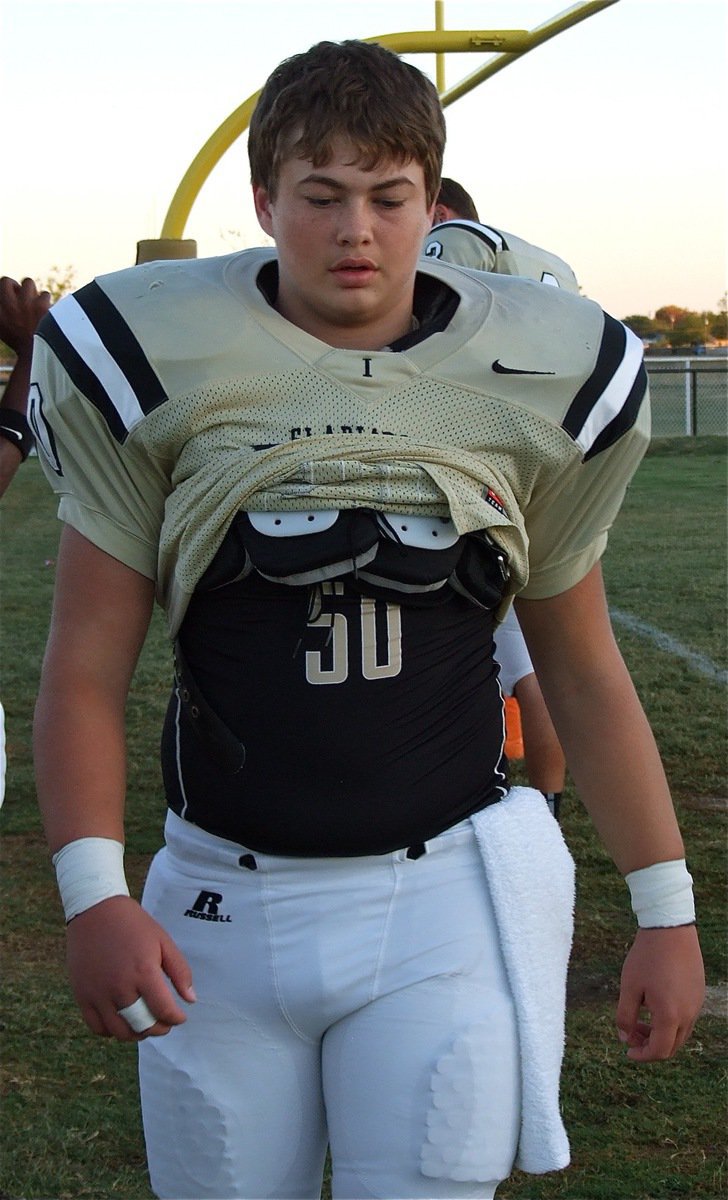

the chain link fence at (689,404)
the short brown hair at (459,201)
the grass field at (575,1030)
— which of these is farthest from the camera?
the chain link fence at (689,404)

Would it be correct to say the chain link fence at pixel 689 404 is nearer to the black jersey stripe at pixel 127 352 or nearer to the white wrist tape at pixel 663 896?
the white wrist tape at pixel 663 896

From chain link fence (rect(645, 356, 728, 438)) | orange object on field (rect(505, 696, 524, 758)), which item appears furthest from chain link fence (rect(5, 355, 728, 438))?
orange object on field (rect(505, 696, 524, 758))

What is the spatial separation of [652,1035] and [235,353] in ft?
3.42

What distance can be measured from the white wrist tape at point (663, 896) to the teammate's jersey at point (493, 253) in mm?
2838

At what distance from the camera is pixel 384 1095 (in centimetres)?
187

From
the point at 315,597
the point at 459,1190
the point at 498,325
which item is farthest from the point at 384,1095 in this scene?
the point at 498,325

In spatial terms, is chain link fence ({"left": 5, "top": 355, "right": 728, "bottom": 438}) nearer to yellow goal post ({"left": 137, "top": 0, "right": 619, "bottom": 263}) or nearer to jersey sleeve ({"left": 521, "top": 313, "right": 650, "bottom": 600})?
yellow goal post ({"left": 137, "top": 0, "right": 619, "bottom": 263})

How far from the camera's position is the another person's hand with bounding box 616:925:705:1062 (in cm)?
201

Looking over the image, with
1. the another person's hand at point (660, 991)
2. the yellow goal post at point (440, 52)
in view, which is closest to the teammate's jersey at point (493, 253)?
the another person's hand at point (660, 991)

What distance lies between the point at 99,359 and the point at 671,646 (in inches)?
281

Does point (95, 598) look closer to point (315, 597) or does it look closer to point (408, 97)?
point (315, 597)

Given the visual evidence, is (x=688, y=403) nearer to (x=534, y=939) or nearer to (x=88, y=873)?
(x=534, y=939)

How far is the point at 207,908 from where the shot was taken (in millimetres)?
1960

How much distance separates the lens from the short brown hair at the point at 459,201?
557 centimetres
